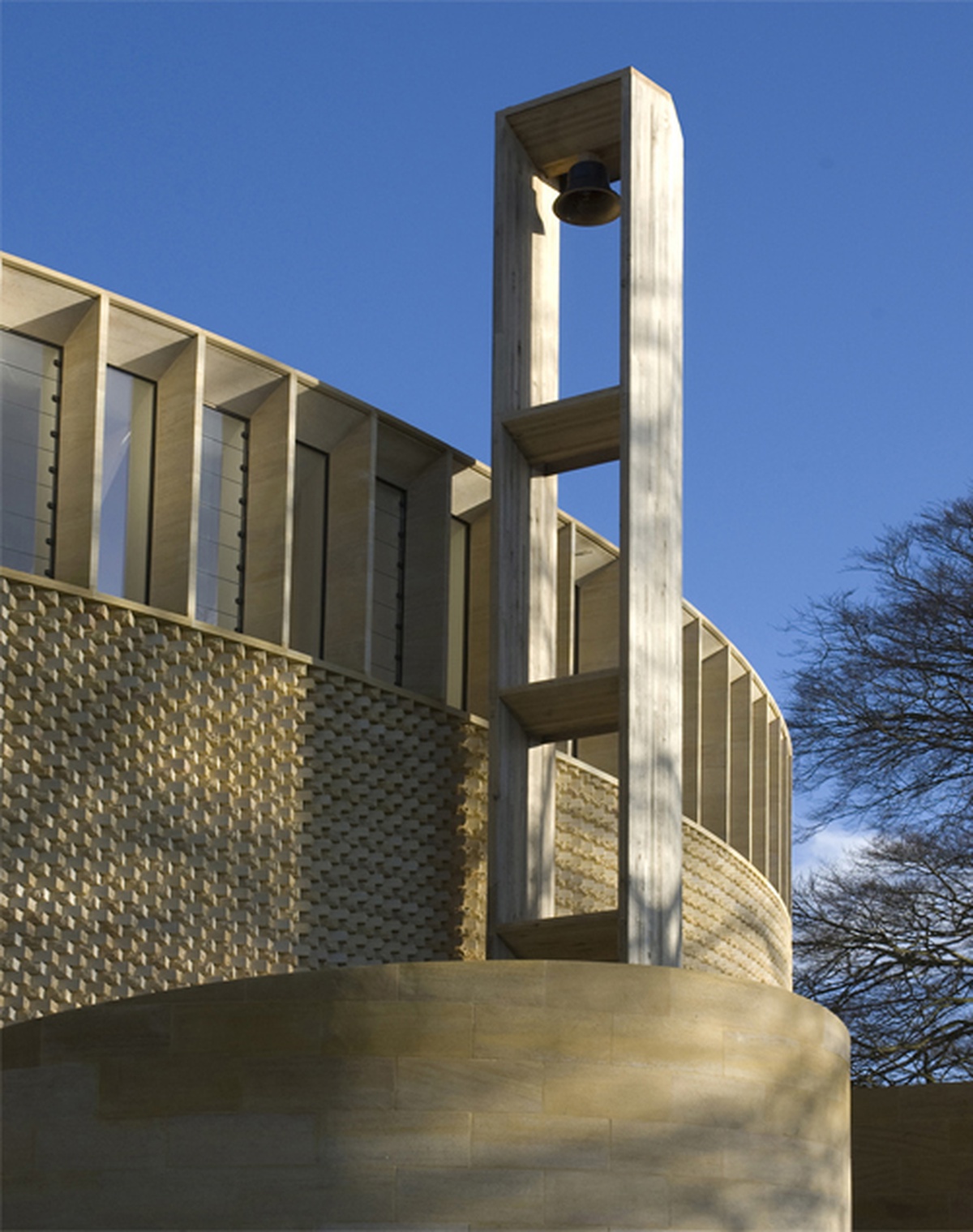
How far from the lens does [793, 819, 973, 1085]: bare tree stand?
723 inches

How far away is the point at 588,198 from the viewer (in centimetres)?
1458

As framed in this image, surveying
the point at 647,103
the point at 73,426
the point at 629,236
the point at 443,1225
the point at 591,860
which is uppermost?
the point at 647,103

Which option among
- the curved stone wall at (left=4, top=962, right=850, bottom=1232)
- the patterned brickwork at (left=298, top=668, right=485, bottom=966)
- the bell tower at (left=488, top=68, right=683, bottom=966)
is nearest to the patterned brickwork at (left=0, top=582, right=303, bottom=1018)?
the patterned brickwork at (left=298, top=668, right=485, bottom=966)

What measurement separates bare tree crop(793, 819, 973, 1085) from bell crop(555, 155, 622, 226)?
24.2ft

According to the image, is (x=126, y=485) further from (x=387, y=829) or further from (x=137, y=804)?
(x=387, y=829)

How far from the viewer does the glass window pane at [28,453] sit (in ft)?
41.5

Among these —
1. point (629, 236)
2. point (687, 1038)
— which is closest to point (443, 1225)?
point (687, 1038)

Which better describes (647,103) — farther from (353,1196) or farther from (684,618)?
(353,1196)

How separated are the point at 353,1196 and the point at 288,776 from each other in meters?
4.81

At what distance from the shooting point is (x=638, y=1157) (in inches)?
377

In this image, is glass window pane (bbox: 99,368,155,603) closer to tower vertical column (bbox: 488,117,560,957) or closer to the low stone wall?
tower vertical column (bbox: 488,117,560,957)

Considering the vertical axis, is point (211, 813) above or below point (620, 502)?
below

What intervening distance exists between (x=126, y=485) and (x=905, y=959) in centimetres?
987

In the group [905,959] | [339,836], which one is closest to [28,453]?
[339,836]
